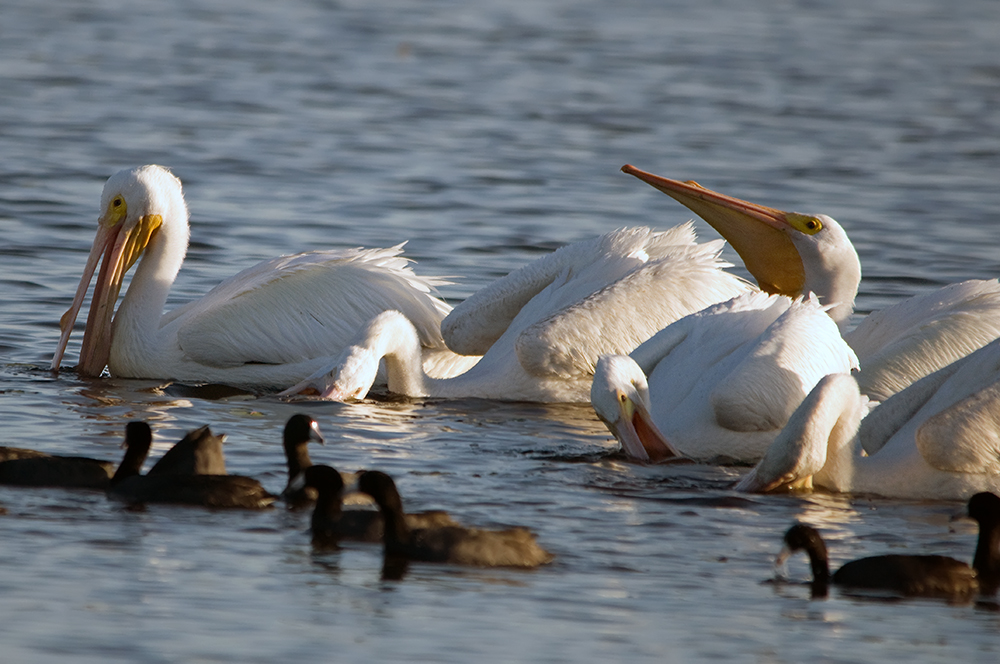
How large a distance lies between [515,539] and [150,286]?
3.35 meters

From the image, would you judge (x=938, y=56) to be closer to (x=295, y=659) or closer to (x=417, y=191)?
(x=417, y=191)

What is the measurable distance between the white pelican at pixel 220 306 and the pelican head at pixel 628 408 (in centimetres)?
168

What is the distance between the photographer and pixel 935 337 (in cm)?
679

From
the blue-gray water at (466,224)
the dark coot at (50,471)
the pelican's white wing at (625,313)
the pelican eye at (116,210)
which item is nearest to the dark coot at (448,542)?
the blue-gray water at (466,224)

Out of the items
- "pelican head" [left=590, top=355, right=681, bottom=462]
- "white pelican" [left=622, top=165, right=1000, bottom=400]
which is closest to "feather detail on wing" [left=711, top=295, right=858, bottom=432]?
"pelican head" [left=590, top=355, right=681, bottom=462]

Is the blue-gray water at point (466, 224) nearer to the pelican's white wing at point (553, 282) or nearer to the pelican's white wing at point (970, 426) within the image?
the pelican's white wing at point (970, 426)

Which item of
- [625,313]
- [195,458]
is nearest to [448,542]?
[195,458]

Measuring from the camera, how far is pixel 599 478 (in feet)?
19.7

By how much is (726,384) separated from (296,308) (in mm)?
2196

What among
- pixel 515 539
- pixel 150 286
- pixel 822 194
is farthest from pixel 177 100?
pixel 515 539

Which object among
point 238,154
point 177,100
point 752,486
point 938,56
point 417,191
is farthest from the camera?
point 938,56

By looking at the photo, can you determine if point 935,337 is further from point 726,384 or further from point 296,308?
point 296,308

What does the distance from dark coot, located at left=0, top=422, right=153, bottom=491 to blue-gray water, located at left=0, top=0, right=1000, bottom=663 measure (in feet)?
0.21

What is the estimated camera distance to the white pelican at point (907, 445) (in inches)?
221
